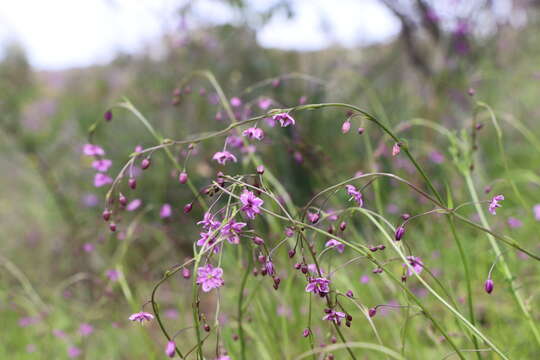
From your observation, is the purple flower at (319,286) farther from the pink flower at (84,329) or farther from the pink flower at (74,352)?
the pink flower at (74,352)

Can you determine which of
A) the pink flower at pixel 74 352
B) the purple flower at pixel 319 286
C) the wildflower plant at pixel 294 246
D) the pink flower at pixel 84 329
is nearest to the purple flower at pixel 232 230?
the wildflower plant at pixel 294 246

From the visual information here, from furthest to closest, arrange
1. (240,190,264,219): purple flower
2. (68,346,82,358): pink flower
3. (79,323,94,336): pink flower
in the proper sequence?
(68,346,82,358): pink flower
(79,323,94,336): pink flower
(240,190,264,219): purple flower

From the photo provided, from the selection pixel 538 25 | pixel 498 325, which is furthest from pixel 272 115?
pixel 538 25

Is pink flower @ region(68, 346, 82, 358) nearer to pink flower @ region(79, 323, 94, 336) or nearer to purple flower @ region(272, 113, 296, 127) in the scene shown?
pink flower @ region(79, 323, 94, 336)

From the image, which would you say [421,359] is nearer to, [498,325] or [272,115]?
[498,325]

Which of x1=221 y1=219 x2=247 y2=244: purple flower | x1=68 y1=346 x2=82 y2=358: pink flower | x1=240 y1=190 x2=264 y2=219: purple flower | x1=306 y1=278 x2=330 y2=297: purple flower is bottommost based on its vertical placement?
x1=68 y1=346 x2=82 y2=358: pink flower

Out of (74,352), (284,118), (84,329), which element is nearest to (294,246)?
(284,118)

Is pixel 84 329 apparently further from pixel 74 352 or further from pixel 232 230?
pixel 232 230

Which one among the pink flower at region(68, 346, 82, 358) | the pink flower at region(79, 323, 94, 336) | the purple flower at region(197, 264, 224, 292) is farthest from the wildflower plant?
the pink flower at region(68, 346, 82, 358)
